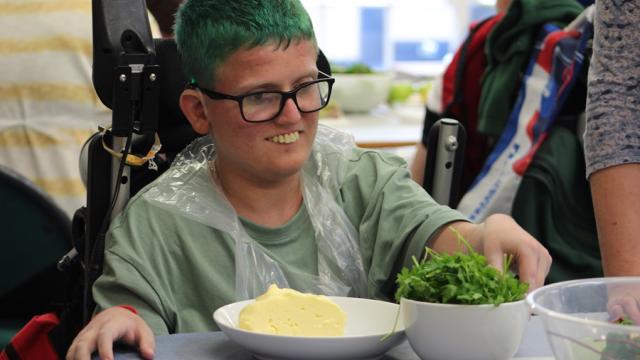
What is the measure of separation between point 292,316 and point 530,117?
1.40 meters

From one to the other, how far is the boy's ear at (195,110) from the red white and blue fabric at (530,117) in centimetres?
102

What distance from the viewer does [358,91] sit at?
4.04m

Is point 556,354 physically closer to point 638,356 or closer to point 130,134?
point 638,356

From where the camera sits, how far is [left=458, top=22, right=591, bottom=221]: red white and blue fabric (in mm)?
2453

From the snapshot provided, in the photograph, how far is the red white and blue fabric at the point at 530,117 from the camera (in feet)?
8.05

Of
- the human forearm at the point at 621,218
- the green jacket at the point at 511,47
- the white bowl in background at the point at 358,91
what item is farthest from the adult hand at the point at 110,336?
the white bowl in background at the point at 358,91

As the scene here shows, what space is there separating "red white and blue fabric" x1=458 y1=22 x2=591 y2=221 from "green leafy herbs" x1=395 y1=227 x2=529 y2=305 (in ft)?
4.37

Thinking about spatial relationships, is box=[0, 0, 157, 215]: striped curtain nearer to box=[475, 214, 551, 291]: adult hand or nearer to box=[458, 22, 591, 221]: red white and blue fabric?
box=[458, 22, 591, 221]: red white and blue fabric

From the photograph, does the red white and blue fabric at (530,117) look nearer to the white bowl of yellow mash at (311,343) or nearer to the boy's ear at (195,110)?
the boy's ear at (195,110)

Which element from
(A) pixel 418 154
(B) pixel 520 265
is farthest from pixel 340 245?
(A) pixel 418 154

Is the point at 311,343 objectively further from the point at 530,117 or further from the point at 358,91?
the point at 358,91

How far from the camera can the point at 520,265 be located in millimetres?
1317

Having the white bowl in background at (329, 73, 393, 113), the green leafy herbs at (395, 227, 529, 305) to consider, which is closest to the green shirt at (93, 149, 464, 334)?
the green leafy herbs at (395, 227, 529, 305)

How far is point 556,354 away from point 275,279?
2.18ft
